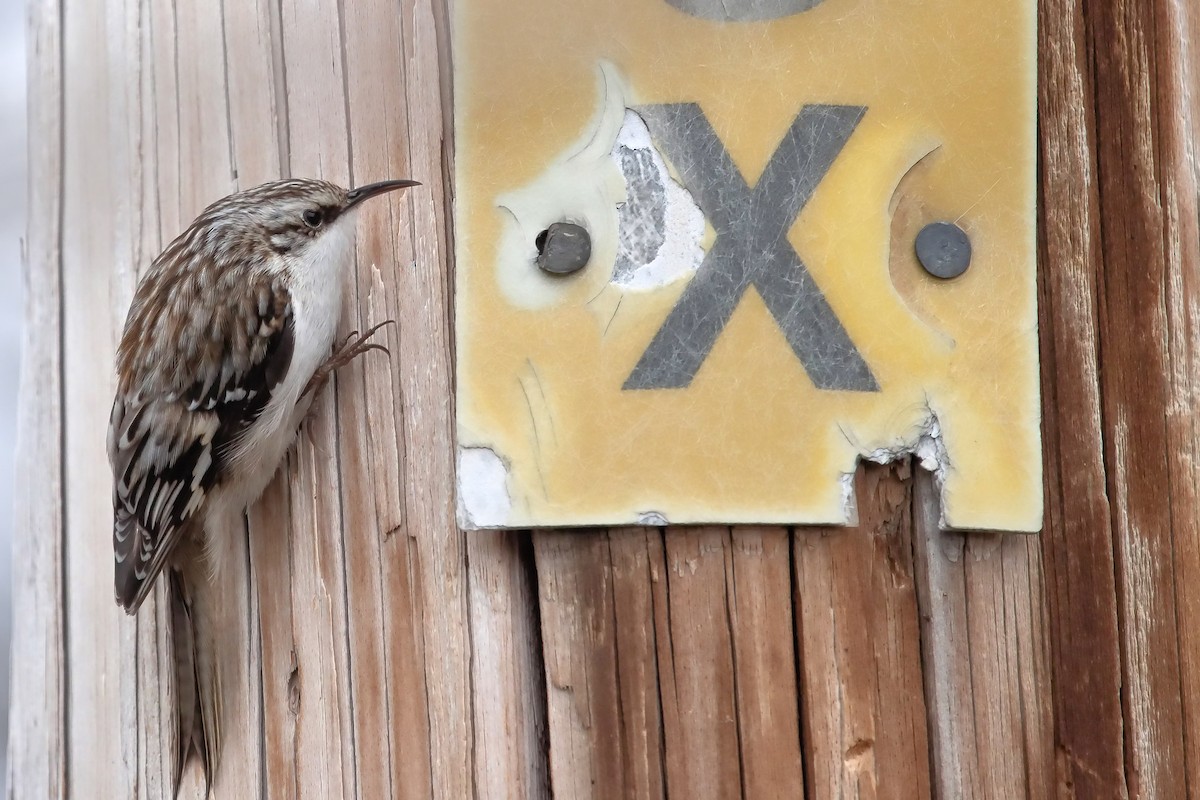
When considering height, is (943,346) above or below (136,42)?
below

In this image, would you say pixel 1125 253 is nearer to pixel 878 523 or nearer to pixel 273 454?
pixel 878 523

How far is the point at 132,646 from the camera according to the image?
6.51ft

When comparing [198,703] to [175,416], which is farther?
[175,416]

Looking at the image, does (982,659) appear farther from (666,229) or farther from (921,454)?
(666,229)

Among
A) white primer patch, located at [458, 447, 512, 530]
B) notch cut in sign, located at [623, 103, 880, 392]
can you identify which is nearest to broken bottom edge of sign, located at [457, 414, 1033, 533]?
white primer patch, located at [458, 447, 512, 530]

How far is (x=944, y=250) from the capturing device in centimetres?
177

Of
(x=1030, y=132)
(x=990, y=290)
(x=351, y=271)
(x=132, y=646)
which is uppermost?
(x=1030, y=132)

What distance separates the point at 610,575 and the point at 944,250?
0.79m

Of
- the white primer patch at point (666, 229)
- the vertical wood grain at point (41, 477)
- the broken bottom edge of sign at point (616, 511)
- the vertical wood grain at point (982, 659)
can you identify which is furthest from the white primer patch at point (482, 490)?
the vertical wood grain at point (41, 477)

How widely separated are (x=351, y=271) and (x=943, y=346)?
3.55 feet

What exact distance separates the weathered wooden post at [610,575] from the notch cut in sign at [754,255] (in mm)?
244

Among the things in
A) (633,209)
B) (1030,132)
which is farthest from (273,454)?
(1030,132)

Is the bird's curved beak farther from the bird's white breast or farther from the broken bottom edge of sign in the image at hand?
the broken bottom edge of sign

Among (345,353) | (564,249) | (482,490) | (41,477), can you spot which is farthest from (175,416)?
(564,249)
